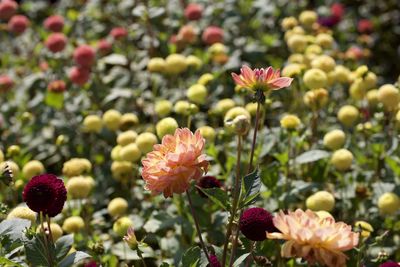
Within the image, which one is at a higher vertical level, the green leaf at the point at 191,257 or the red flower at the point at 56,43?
the green leaf at the point at 191,257

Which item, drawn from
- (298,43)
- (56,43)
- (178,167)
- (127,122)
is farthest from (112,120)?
(178,167)

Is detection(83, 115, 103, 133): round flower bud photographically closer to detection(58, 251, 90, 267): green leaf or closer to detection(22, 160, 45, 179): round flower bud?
detection(22, 160, 45, 179): round flower bud

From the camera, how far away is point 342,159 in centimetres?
202

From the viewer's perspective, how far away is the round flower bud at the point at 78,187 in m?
2.05

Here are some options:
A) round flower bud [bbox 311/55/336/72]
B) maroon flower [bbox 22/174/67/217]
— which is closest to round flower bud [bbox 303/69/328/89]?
round flower bud [bbox 311/55/336/72]

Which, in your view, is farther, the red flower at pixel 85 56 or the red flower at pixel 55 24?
the red flower at pixel 55 24

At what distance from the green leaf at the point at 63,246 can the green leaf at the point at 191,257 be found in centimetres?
36

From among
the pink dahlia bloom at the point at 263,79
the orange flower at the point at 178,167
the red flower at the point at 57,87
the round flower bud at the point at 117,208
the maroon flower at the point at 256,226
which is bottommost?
the round flower bud at the point at 117,208

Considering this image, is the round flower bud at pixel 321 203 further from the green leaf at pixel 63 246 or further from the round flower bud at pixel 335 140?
the green leaf at pixel 63 246

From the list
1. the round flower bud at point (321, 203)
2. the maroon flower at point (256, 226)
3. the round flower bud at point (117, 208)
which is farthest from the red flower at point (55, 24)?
the maroon flower at point (256, 226)

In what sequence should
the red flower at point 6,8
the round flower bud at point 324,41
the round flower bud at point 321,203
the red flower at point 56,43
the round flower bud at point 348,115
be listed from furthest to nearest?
1. the red flower at point 6,8
2. the red flower at point 56,43
3. the round flower bud at point 324,41
4. the round flower bud at point 348,115
5. the round flower bud at point 321,203

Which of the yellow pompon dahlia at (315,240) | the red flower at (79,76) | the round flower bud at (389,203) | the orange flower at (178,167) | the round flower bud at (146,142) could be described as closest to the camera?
the yellow pompon dahlia at (315,240)

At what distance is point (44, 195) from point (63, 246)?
0.98ft

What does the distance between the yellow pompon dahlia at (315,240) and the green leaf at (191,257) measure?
30cm
